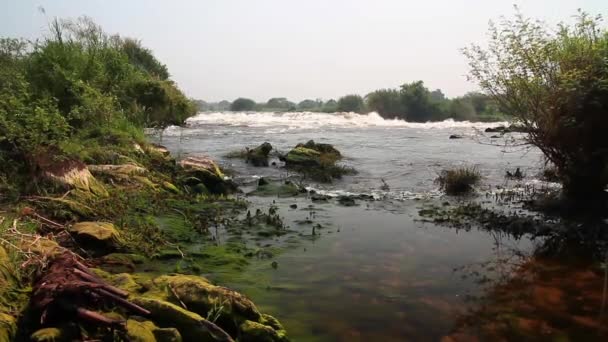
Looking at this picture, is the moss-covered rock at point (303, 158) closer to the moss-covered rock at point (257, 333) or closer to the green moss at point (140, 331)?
the moss-covered rock at point (257, 333)

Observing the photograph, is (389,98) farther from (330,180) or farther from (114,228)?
(114,228)

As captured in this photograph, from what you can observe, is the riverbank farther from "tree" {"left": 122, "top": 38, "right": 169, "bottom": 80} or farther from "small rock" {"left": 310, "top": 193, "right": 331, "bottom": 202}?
"tree" {"left": 122, "top": 38, "right": 169, "bottom": 80}

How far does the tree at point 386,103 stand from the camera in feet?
210

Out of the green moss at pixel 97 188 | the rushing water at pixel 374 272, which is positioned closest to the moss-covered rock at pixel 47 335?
the rushing water at pixel 374 272

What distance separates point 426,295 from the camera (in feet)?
17.6

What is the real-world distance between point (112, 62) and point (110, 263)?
390 inches

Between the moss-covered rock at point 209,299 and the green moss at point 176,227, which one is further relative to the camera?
the green moss at point 176,227

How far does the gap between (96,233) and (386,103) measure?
205 feet

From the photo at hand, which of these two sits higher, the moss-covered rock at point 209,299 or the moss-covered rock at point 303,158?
the moss-covered rock at point 303,158

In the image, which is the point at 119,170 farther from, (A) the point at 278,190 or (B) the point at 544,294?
(B) the point at 544,294

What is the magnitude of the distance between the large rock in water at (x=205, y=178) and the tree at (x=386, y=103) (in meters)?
53.6

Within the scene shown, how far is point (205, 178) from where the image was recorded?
37.8 ft

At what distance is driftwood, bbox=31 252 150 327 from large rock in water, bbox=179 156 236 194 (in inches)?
274

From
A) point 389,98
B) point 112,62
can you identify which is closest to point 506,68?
point 112,62
